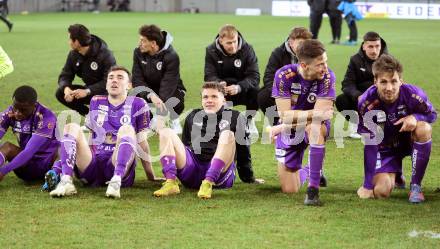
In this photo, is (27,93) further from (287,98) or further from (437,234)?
(437,234)

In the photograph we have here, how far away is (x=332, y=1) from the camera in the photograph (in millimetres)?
23375

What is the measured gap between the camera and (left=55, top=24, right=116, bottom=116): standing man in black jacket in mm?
9641

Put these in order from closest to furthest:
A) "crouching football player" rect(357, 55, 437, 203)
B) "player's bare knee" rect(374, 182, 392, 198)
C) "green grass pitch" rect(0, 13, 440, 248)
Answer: "green grass pitch" rect(0, 13, 440, 248) → "crouching football player" rect(357, 55, 437, 203) → "player's bare knee" rect(374, 182, 392, 198)

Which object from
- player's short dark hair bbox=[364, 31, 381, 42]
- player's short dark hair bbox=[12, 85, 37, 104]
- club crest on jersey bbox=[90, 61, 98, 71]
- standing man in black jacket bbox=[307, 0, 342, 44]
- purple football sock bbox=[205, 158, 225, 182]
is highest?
standing man in black jacket bbox=[307, 0, 342, 44]

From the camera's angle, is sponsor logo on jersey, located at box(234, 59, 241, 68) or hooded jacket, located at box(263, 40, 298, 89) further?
sponsor logo on jersey, located at box(234, 59, 241, 68)

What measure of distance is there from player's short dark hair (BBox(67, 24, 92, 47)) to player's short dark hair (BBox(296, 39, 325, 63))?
3268 millimetres

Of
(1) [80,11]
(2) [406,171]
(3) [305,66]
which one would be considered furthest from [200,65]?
(1) [80,11]

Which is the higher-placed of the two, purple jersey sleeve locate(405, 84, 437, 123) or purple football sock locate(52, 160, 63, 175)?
purple jersey sleeve locate(405, 84, 437, 123)

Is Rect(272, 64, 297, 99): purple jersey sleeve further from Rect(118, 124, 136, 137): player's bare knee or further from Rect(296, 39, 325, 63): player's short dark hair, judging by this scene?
Rect(118, 124, 136, 137): player's bare knee

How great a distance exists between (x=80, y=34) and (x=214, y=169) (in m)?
2.99

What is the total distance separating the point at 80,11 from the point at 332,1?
82.8 ft

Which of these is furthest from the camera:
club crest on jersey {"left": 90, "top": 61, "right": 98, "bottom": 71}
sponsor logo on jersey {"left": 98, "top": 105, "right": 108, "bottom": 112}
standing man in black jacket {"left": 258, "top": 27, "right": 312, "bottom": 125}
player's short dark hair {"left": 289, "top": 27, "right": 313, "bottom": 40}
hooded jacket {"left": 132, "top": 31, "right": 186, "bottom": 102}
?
club crest on jersey {"left": 90, "top": 61, "right": 98, "bottom": 71}

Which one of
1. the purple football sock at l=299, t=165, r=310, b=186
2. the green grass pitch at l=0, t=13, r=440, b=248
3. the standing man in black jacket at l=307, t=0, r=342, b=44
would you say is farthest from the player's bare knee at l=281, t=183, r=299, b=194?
the standing man in black jacket at l=307, t=0, r=342, b=44

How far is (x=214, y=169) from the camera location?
720cm
